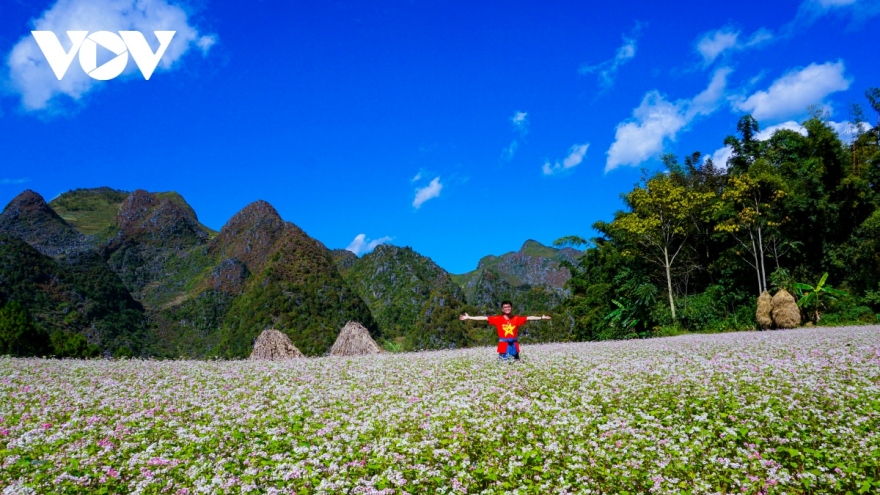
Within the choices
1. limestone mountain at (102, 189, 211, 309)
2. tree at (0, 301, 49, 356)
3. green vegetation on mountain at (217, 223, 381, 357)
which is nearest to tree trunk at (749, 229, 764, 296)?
tree at (0, 301, 49, 356)

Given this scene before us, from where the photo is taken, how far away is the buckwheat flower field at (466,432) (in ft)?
22.7

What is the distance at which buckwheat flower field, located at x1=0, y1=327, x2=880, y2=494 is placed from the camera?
6934mm

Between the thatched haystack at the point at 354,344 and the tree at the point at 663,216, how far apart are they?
75.8ft

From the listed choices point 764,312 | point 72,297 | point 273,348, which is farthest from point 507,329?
point 72,297

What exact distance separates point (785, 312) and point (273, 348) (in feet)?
98.6

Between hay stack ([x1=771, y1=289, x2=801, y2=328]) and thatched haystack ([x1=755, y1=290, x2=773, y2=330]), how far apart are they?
0.28 meters

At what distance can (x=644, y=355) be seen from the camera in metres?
17.5

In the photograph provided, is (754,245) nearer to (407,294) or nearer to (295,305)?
(295,305)

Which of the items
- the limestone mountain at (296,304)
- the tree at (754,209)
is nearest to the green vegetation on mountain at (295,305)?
the limestone mountain at (296,304)

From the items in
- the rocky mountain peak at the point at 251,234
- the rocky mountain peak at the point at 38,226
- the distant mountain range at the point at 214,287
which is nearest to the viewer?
the distant mountain range at the point at 214,287

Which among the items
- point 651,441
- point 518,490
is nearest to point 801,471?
point 651,441

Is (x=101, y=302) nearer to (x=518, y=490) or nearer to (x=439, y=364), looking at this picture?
(x=439, y=364)

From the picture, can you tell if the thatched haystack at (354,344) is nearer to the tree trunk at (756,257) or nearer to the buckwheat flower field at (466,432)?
the buckwheat flower field at (466,432)

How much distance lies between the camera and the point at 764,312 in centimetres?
3222
